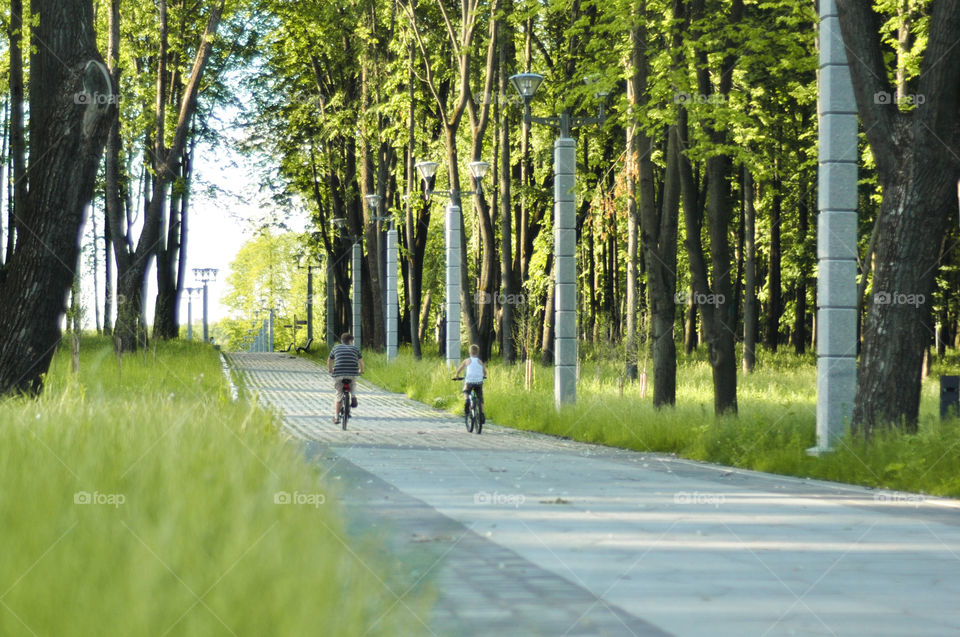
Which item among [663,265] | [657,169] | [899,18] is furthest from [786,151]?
[663,265]

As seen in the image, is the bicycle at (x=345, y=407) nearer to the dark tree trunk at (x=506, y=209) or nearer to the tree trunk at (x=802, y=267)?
the dark tree trunk at (x=506, y=209)

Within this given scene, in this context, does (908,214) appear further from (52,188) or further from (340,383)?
(340,383)

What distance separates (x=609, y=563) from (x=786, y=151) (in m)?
31.6

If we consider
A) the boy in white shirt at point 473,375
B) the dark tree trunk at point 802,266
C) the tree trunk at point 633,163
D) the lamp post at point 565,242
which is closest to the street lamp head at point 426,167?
the tree trunk at point 633,163

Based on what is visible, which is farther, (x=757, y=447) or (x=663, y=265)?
(x=663, y=265)

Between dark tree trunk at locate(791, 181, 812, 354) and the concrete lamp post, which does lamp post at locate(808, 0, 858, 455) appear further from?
the concrete lamp post

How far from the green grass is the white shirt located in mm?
13779

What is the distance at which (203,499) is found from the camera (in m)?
5.25

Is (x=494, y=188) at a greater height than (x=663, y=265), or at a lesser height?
greater

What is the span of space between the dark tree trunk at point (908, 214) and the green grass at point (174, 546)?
24.7 feet

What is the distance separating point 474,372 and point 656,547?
552 inches

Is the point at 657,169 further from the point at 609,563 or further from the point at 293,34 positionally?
the point at 609,563

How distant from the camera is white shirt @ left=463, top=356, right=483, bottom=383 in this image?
21703 mm

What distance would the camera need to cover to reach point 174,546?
164 inches
